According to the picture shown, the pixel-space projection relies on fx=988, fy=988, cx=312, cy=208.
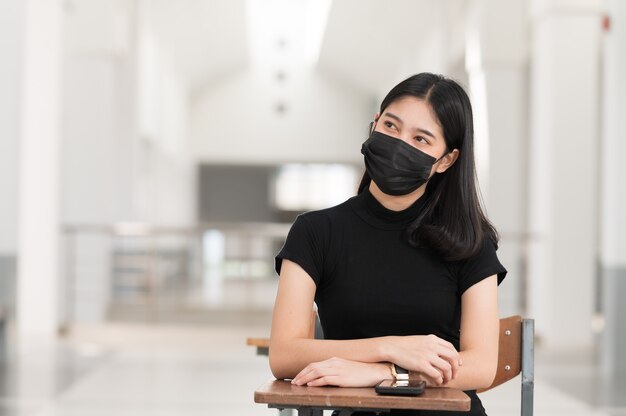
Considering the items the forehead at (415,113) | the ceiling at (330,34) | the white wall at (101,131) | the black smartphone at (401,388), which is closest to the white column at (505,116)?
the ceiling at (330,34)

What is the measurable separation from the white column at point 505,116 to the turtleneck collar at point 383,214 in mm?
6797

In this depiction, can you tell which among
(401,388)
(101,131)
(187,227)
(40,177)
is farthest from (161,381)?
(187,227)

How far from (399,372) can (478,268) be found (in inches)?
11.8

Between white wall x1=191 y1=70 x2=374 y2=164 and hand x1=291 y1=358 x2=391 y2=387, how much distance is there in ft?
64.2

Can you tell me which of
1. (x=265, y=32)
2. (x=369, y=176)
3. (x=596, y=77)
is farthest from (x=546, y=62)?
(x=265, y=32)

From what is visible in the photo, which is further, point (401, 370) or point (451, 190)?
point (451, 190)

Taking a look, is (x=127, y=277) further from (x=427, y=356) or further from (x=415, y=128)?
(x=427, y=356)

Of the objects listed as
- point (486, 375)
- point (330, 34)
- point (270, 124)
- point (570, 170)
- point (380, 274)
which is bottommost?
point (486, 375)

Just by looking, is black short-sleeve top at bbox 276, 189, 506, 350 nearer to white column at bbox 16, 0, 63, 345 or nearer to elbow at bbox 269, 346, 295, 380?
elbow at bbox 269, 346, 295, 380

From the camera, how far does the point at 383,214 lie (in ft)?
6.38

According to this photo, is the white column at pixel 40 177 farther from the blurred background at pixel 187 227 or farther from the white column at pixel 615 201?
the white column at pixel 615 201

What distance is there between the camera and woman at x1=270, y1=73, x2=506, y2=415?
6.11 feet

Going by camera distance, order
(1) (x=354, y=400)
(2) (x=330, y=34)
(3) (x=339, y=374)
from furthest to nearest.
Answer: (2) (x=330, y=34)
(3) (x=339, y=374)
(1) (x=354, y=400)

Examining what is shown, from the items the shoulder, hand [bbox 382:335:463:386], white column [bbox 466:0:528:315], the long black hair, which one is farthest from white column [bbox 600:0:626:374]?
hand [bbox 382:335:463:386]
